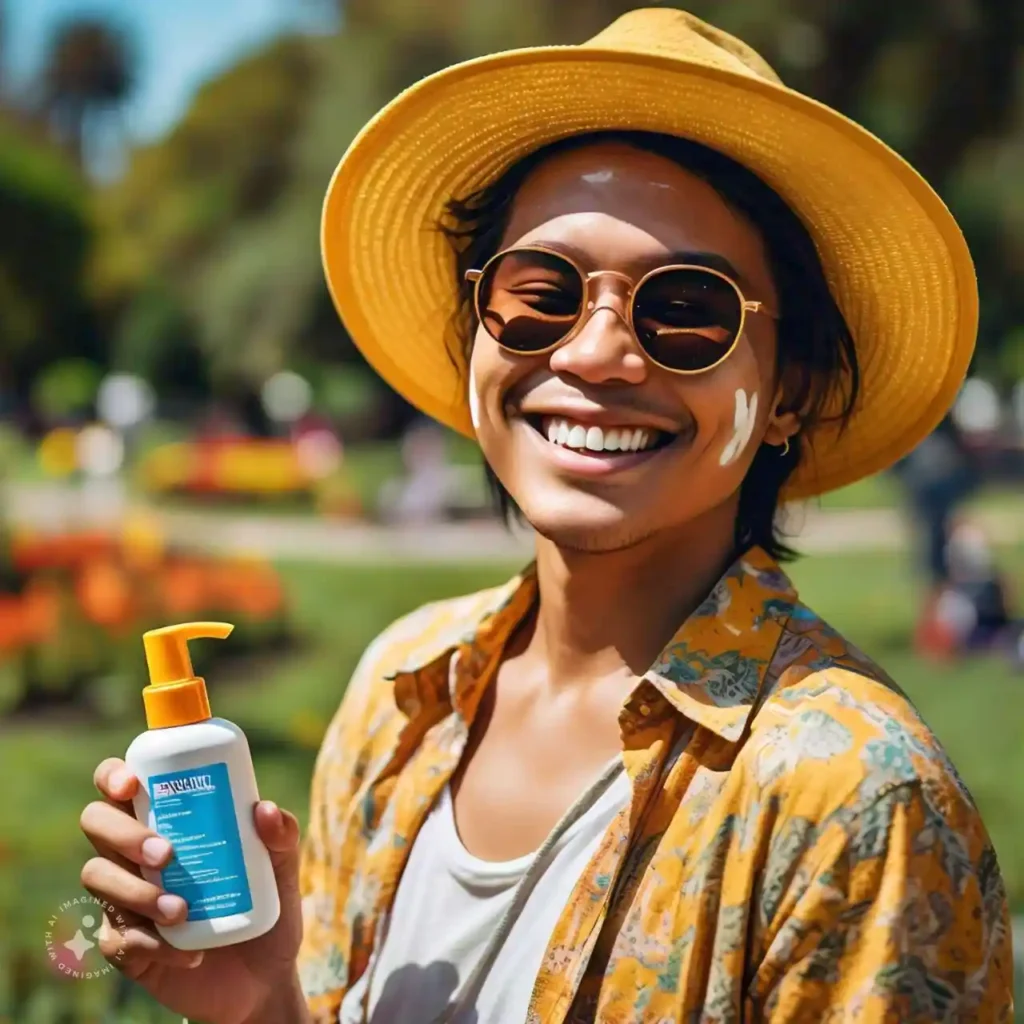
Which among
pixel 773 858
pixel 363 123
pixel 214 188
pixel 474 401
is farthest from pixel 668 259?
pixel 214 188

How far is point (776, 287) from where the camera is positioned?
1.90 metres

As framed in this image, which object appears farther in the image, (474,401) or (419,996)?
(474,401)

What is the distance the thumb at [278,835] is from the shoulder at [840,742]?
55 cm

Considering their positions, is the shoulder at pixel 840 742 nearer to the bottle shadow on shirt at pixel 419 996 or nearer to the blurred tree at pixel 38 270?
the bottle shadow on shirt at pixel 419 996

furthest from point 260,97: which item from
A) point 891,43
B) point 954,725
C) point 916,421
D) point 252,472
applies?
point 916,421

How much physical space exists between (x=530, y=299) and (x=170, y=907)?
2.90 ft

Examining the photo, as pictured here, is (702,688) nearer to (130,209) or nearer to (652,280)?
(652,280)

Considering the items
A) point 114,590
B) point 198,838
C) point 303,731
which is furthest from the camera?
point 114,590

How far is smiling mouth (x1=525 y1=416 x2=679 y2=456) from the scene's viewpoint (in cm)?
179

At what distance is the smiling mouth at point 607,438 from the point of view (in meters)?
1.79

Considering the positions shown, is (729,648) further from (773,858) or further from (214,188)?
(214,188)

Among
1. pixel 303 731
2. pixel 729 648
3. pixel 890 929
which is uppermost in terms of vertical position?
pixel 729 648

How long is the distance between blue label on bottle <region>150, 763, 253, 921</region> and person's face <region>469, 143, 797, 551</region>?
0.55 m

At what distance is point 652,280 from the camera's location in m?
1.76
